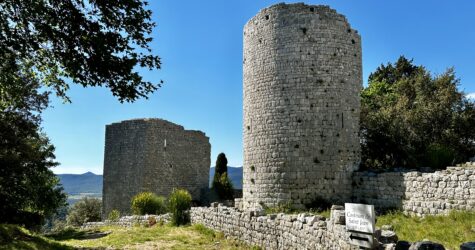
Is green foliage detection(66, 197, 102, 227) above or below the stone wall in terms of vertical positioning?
below

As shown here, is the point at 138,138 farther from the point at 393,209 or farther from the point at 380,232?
the point at 380,232

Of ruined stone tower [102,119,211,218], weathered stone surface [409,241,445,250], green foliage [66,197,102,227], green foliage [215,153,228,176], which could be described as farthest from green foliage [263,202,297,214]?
green foliage [66,197,102,227]

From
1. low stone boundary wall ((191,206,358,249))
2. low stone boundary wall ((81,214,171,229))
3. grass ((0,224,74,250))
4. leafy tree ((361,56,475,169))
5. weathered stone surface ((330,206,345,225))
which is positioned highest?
leafy tree ((361,56,475,169))

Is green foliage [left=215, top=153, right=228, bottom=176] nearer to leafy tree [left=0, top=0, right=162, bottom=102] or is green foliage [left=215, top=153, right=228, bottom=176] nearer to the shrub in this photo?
the shrub

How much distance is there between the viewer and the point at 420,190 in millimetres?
13266

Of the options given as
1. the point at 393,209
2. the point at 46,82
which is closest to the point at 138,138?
the point at 46,82

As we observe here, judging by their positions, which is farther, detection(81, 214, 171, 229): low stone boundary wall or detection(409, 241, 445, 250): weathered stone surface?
detection(81, 214, 171, 229): low stone boundary wall

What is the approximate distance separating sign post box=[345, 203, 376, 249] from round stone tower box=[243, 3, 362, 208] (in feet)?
→ 26.9

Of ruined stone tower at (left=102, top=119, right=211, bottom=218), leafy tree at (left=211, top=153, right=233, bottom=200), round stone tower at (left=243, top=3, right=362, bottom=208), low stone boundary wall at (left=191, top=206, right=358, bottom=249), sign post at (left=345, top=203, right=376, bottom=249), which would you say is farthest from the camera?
leafy tree at (left=211, top=153, right=233, bottom=200)

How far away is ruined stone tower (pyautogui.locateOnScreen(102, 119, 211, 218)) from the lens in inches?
1188

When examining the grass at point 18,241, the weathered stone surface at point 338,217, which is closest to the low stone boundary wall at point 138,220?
the grass at point 18,241

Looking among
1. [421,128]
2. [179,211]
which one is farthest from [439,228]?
[179,211]

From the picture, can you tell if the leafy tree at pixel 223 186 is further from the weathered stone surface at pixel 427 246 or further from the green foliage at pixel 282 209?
the weathered stone surface at pixel 427 246

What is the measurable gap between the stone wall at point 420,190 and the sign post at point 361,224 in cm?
610
